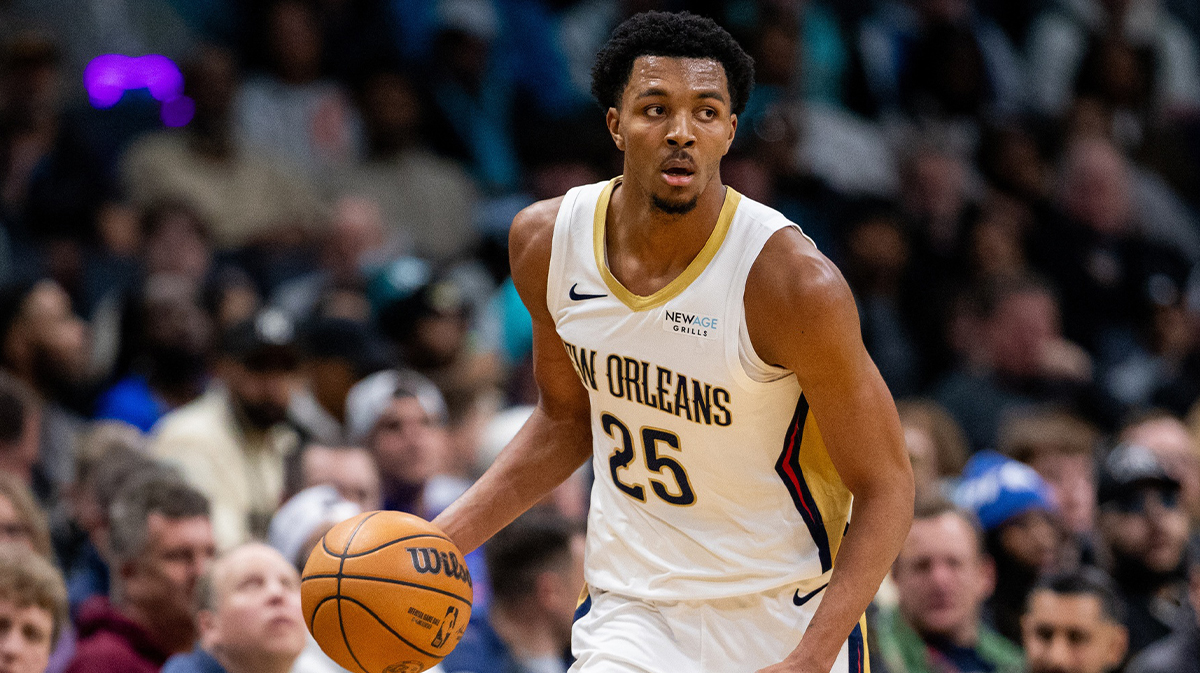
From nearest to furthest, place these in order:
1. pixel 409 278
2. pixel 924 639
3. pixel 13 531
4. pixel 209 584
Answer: pixel 209 584 < pixel 13 531 < pixel 924 639 < pixel 409 278

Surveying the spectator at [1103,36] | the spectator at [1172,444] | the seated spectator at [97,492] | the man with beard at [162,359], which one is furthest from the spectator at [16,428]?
the spectator at [1103,36]

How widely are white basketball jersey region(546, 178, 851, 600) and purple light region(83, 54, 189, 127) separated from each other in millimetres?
6202

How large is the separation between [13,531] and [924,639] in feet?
11.7

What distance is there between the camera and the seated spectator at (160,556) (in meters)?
5.34

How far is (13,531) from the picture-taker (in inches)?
213

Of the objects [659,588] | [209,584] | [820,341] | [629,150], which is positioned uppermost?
[629,150]

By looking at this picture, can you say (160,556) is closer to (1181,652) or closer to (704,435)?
(704,435)

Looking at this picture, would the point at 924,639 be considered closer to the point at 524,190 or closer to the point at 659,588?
the point at 659,588

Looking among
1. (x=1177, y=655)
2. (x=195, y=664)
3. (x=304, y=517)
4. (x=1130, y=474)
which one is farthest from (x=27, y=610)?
(x=1130, y=474)

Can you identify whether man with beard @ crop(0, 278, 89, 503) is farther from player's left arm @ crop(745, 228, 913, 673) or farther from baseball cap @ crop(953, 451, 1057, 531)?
player's left arm @ crop(745, 228, 913, 673)

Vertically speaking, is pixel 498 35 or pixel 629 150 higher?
pixel 629 150

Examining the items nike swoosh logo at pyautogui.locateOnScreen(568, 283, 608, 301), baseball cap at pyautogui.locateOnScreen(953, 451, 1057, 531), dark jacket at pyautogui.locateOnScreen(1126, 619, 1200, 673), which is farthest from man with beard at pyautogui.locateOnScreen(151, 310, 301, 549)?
dark jacket at pyautogui.locateOnScreen(1126, 619, 1200, 673)

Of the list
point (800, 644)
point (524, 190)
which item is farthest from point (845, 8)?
point (800, 644)

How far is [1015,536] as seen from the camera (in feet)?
23.0
